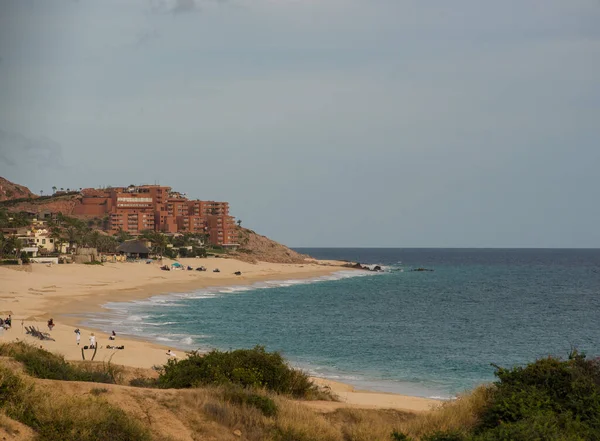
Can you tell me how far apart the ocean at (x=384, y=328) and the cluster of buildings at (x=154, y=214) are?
97.5 metres

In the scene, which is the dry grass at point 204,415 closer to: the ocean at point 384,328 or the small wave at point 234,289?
the ocean at point 384,328

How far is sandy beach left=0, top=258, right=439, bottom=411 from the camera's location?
86.2ft

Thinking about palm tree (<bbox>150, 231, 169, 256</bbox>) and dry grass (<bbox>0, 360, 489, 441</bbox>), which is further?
palm tree (<bbox>150, 231, 169, 256</bbox>)

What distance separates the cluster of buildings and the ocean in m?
97.5

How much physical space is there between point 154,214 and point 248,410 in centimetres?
17799

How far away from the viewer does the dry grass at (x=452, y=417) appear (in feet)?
44.2

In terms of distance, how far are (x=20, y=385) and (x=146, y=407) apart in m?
2.25

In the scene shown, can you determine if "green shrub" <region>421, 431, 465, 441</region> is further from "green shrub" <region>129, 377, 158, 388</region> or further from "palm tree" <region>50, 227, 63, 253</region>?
"palm tree" <region>50, 227, 63, 253</region>

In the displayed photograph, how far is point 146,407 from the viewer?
12.8 meters

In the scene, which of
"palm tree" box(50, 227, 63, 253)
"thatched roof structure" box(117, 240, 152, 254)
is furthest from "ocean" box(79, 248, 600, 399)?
"thatched roof structure" box(117, 240, 152, 254)

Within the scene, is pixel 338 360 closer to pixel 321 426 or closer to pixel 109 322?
pixel 109 322

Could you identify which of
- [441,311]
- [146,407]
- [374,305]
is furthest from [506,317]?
[146,407]

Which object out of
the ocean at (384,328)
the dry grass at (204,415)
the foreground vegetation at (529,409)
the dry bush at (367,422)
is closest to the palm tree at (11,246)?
the ocean at (384,328)

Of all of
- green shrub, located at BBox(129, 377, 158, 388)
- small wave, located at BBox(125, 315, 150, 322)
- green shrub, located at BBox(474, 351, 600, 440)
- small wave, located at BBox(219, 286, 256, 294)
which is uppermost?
green shrub, located at BBox(474, 351, 600, 440)
